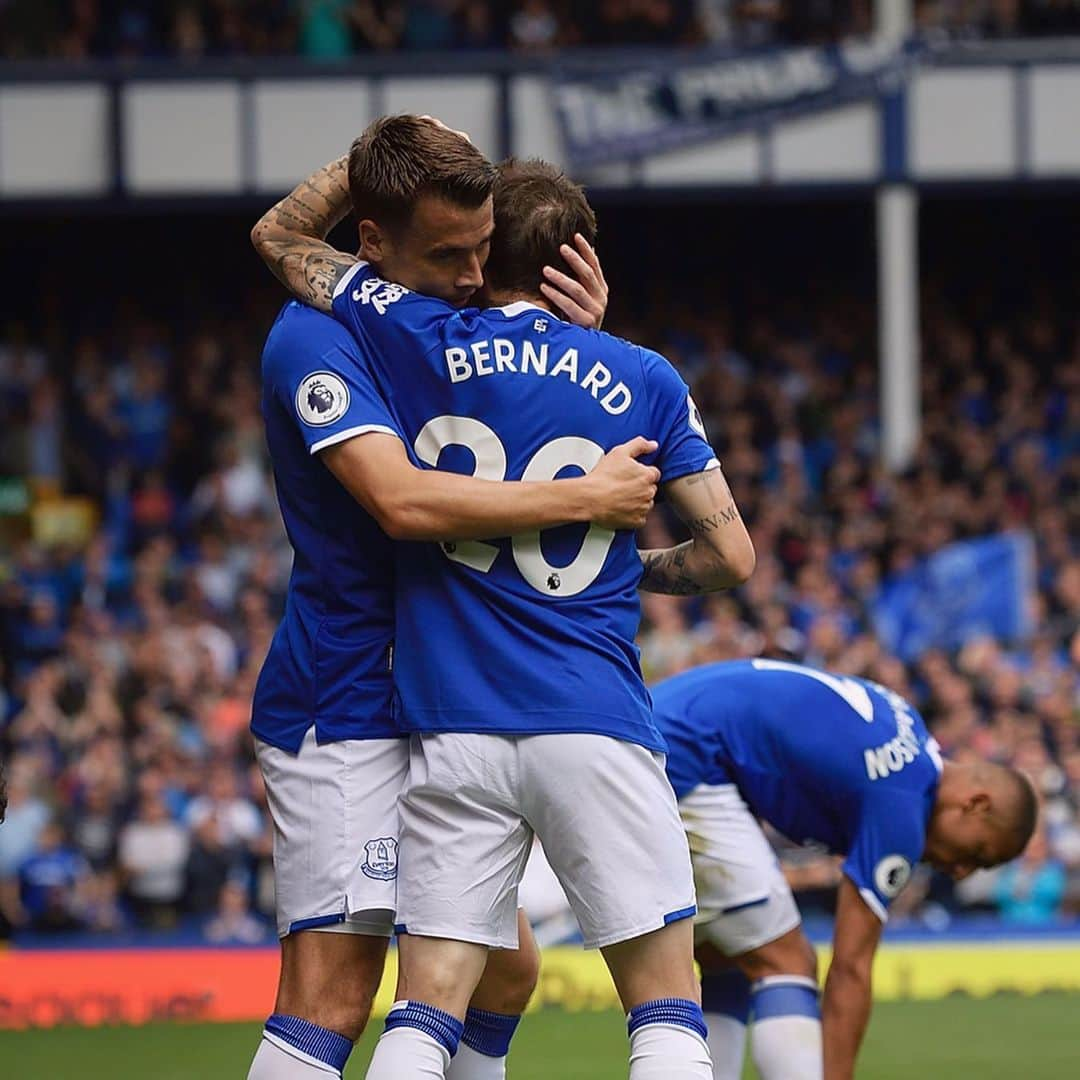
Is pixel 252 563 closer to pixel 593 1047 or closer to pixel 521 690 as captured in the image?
pixel 593 1047

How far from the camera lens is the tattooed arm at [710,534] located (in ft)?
12.5

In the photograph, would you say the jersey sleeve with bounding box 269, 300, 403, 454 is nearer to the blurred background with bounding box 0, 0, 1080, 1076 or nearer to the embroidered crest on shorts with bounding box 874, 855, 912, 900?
the embroidered crest on shorts with bounding box 874, 855, 912, 900

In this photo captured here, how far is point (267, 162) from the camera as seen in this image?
56.5 ft

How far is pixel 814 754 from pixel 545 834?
1555mm

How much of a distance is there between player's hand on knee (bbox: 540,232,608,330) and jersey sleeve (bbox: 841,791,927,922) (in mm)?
1697

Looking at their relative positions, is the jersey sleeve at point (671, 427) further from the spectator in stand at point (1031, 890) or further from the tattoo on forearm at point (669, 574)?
the spectator in stand at point (1031, 890)

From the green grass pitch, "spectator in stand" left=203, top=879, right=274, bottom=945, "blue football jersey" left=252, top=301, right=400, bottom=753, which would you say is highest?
"blue football jersey" left=252, top=301, right=400, bottom=753

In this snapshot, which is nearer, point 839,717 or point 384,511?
point 384,511

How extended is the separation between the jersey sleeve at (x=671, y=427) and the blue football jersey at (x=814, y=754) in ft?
4.83

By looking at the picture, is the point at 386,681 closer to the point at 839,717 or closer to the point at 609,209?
the point at 839,717

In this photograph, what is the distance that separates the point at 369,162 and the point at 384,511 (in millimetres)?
637

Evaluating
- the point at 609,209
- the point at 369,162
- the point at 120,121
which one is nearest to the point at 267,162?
the point at 120,121

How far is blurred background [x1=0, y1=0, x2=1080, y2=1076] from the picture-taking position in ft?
41.5

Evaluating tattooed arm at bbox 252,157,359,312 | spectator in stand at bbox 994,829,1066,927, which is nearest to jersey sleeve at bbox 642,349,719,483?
tattooed arm at bbox 252,157,359,312
